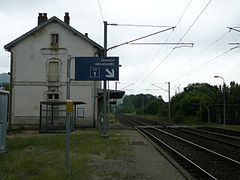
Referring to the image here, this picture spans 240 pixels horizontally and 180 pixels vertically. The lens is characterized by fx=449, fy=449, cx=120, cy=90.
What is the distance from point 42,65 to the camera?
150 feet

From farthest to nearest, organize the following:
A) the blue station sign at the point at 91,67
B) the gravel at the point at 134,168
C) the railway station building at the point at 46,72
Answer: the railway station building at the point at 46,72 < the blue station sign at the point at 91,67 < the gravel at the point at 134,168

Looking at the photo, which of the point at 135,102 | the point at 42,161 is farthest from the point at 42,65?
the point at 135,102

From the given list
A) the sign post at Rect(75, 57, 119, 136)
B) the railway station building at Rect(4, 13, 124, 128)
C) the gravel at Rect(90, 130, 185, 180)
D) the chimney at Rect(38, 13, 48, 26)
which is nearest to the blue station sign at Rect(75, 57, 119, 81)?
the sign post at Rect(75, 57, 119, 136)

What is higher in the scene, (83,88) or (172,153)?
(83,88)

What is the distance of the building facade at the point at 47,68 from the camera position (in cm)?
4478

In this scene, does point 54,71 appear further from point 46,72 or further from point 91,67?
point 91,67

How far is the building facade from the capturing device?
44781 mm

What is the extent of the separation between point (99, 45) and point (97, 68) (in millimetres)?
28876

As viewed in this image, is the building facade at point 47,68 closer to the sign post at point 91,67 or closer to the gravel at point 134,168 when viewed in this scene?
the sign post at point 91,67

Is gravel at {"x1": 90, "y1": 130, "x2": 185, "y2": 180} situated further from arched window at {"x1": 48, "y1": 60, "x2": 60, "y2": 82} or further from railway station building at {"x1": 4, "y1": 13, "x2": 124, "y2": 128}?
arched window at {"x1": 48, "y1": 60, "x2": 60, "y2": 82}

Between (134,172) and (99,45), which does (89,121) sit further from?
(134,172)

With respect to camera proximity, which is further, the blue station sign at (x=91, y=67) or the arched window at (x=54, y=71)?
the arched window at (x=54, y=71)

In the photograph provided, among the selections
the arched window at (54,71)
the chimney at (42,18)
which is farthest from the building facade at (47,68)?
the chimney at (42,18)

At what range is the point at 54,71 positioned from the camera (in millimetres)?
45719
